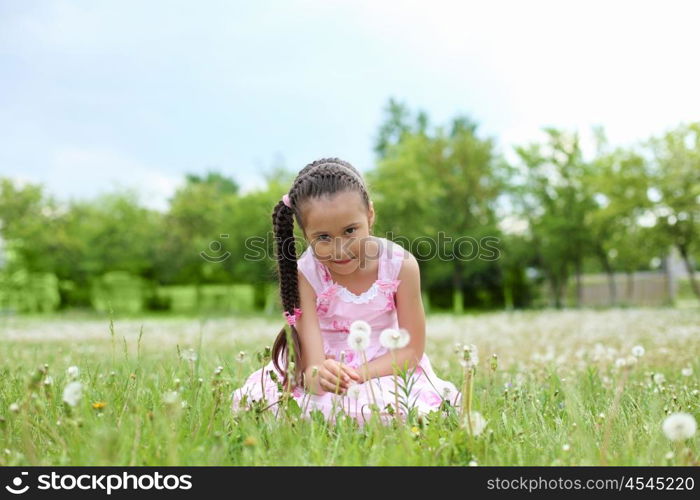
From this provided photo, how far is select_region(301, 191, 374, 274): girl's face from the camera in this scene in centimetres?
350

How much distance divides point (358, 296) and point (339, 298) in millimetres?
121

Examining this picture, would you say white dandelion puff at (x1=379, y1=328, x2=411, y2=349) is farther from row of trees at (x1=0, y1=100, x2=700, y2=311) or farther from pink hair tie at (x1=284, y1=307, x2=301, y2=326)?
row of trees at (x1=0, y1=100, x2=700, y2=311)

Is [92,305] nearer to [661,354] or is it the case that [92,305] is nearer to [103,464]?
[661,354]

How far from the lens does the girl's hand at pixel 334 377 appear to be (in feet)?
10.6

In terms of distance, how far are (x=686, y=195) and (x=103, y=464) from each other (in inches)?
1091

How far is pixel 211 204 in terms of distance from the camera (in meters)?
35.6

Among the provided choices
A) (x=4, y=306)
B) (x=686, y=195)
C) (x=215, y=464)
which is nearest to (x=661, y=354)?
(x=215, y=464)

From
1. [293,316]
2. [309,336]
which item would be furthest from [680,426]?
[293,316]

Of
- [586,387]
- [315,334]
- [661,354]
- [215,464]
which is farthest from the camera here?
[661,354]

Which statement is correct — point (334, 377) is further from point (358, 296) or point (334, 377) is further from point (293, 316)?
point (358, 296)

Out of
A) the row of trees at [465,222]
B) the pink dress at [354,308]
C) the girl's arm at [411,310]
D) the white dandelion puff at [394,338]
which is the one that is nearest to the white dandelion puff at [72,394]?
the white dandelion puff at [394,338]

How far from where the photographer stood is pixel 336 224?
3.51 meters

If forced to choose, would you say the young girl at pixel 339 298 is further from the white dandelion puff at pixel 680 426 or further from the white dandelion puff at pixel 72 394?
the white dandelion puff at pixel 680 426

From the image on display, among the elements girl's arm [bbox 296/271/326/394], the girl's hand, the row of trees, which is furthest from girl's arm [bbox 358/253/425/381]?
the row of trees
